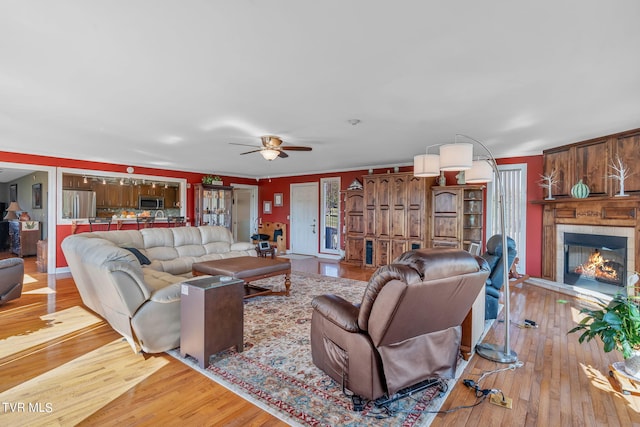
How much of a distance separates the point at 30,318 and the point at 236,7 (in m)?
4.16

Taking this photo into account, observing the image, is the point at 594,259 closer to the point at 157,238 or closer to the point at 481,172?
the point at 481,172

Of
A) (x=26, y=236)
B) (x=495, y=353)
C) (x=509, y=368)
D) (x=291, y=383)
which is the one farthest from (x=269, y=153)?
(x=26, y=236)

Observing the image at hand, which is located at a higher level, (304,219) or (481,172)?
(481,172)

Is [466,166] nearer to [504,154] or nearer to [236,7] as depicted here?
[236,7]

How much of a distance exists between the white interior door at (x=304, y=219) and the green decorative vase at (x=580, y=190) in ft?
18.3

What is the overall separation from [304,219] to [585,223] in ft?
20.1

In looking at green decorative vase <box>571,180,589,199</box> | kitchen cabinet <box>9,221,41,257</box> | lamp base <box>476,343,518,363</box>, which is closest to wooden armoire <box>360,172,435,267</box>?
green decorative vase <box>571,180,589,199</box>

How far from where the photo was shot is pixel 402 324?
185 cm

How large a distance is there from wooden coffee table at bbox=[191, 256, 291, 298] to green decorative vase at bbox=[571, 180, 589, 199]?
4.58 metres

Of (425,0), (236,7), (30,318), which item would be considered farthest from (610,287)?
(30,318)

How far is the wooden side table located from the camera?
7.94ft

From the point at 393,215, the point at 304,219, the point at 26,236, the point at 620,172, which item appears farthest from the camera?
the point at 304,219

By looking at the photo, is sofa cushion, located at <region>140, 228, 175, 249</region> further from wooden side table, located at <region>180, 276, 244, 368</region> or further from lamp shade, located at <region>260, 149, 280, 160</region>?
wooden side table, located at <region>180, 276, 244, 368</region>

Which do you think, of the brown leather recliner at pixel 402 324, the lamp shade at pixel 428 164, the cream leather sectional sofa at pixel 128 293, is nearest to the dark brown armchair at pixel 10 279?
the cream leather sectional sofa at pixel 128 293
